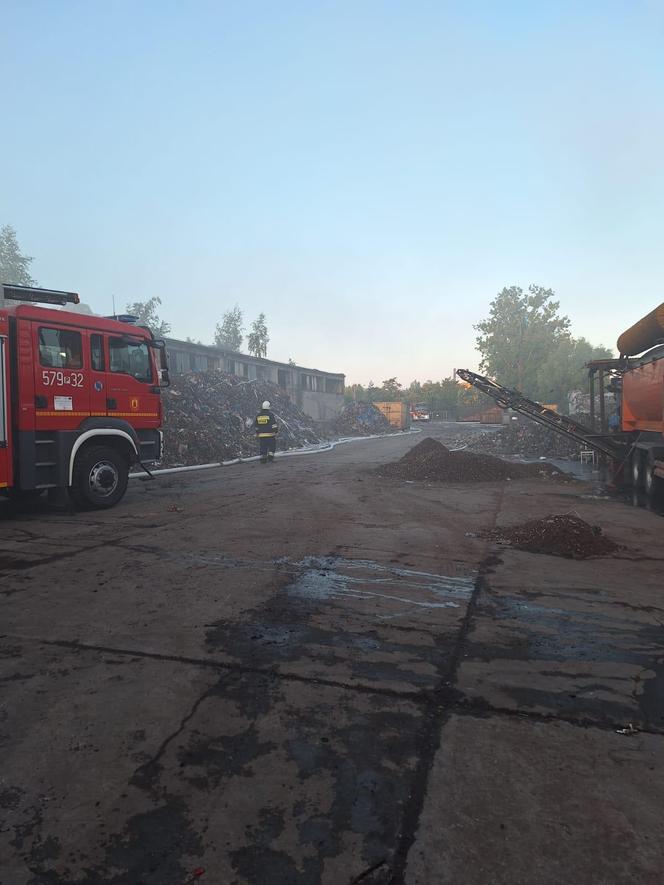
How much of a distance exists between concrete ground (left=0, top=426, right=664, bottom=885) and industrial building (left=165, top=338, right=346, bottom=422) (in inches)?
885

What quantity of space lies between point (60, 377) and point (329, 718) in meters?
7.73

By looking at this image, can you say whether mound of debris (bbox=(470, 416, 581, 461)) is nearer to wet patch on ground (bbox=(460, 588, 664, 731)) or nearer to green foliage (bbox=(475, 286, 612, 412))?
wet patch on ground (bbox=(460, 588, 664, 731))

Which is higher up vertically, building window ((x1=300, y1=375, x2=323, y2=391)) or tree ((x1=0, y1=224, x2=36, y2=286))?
tree ((x1=0, y1=224, x2=36, y2=286))

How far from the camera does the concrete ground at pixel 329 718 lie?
2145 mm

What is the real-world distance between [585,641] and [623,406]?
1048 centimetres

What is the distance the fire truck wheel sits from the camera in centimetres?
922

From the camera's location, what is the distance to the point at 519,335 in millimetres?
74250

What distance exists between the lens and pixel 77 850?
2.14m

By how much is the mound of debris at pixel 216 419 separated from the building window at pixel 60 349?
8.06m

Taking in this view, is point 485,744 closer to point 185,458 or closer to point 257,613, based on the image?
point 257,613

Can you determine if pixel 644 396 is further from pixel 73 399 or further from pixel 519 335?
pixel 519 335

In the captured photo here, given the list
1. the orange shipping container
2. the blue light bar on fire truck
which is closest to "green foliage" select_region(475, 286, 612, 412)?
the orange shipping container

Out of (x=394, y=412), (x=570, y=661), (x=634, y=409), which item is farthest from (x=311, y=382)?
(x=570, y=661)

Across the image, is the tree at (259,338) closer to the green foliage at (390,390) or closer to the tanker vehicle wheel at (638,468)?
the green foliage at (390,390)
